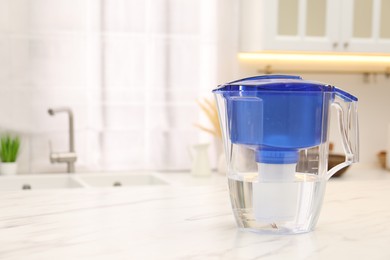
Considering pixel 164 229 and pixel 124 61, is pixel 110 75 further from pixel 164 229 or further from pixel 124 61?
pixel 164 229

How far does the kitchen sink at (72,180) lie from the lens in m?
2.57

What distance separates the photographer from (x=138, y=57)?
279cm

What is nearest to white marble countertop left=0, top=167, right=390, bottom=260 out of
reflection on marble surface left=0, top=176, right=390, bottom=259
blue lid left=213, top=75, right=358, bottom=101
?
reflection on marble surface left=0, top=176, right=390, bottom=259

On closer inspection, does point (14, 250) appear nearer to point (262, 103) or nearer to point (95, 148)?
point (262, 103)

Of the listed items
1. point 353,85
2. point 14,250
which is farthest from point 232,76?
point 14,250

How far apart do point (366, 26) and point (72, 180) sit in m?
1.54

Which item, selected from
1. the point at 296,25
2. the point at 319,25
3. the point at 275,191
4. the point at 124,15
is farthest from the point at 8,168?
the point at 275,191

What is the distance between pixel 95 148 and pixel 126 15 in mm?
654

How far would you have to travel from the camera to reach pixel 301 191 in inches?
35.3

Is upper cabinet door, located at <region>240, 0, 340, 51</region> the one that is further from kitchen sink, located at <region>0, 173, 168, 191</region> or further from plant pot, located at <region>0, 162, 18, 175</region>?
plant pot, located at <region>0, 162, 18, 175</region>

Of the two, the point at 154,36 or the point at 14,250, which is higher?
the point at 154,36

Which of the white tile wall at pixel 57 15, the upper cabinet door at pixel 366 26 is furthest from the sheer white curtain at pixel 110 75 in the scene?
the upper cabinet door at pixel 366 26

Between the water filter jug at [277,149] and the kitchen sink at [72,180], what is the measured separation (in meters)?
1.63

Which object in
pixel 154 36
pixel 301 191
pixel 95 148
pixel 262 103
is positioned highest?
pixel 154 36
